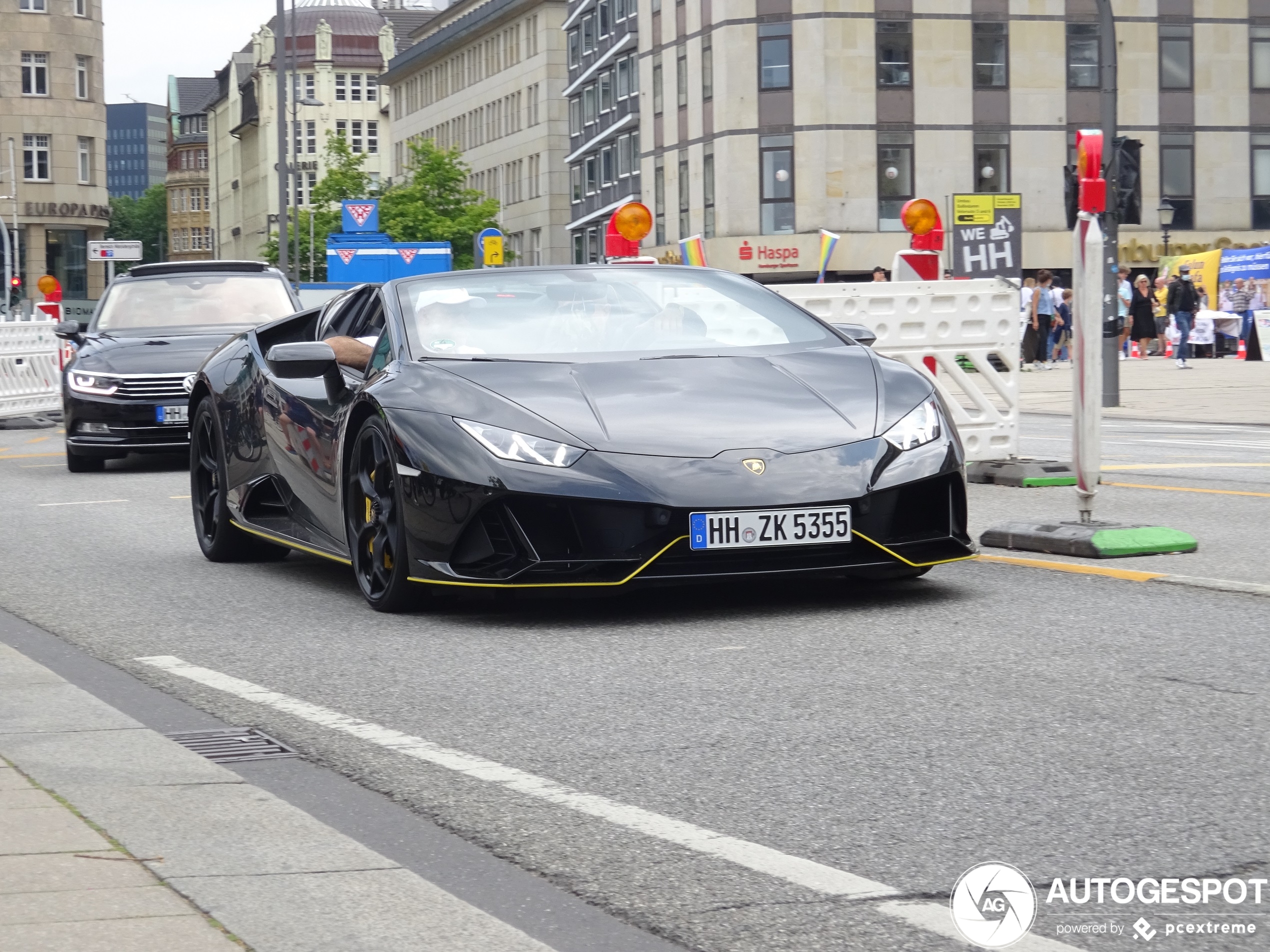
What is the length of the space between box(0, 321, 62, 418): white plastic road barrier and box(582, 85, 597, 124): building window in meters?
61.5

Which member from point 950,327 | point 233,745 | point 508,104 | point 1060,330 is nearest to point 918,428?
point 233,745

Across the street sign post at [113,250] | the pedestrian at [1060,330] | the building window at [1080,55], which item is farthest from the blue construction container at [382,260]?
the building window at [1080,55]

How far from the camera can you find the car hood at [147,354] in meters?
16.5

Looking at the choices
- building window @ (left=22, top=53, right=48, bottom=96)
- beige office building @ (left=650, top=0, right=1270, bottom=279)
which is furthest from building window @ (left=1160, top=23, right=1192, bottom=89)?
building window @ (left=22, top=53, right=48, bottom=96)

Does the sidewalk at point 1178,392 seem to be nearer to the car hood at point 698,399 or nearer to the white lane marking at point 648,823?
the car hood at point 698,399

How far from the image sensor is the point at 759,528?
657cm

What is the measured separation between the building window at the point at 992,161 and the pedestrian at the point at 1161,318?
56.8 ft

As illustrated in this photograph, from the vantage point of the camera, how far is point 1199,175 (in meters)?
65.7

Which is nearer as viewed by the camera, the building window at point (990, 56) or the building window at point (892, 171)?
the building window at point (892, 171)

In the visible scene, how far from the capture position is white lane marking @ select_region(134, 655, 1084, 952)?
340cm

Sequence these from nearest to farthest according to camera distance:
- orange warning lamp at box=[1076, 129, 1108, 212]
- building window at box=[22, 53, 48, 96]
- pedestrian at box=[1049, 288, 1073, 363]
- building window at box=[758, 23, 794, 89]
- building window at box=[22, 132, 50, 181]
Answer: orange warning lamp at box=[1076, 129, 1108, 212] → pedestrian at box=[1049, 288, 1073, 363] → building window at box=[758, 23, 794, 89] → building window at box=[22, 53, 48, 96] → building window at box=[22, 132, 50, 181]

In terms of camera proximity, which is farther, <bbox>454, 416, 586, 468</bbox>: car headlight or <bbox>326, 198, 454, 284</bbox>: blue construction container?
<bbox>326, 198, 454, 284</bbox>: blue construction container

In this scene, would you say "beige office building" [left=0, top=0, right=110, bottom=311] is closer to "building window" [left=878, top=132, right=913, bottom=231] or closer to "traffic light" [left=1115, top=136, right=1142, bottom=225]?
"building window" [left=878, top=132, right=913, bottom=231]

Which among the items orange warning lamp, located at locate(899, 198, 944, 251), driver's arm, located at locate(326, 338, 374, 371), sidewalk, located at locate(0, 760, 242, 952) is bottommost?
sidewalk, located at locate(0, 760, 242, 952)
